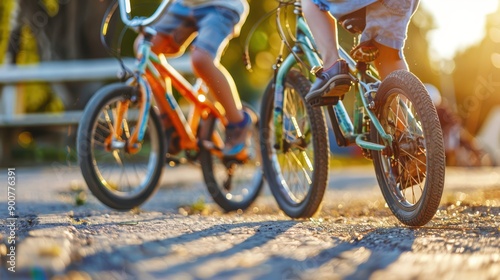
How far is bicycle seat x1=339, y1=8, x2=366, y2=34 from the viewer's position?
12.3ft

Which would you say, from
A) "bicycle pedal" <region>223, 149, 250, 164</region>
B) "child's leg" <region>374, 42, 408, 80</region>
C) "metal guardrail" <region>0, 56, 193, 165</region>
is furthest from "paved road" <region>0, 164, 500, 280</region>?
"metal guardrail" <region>0, 56, 193, 165</region>

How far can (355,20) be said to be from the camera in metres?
3.76

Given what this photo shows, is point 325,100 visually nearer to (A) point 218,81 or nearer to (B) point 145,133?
(A) point 218,81

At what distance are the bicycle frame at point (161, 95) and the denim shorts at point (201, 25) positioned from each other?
158mm

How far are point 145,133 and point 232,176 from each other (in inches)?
31.4

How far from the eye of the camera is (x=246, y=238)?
3062 millimetres

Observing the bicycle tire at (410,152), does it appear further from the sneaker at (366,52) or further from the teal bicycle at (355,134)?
the sneaker at (366,52)

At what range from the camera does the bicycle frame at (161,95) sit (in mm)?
4961

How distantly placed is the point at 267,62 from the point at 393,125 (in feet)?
72.5

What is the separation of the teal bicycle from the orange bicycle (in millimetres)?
682

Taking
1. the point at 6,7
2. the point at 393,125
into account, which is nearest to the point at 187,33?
the point at 393,125

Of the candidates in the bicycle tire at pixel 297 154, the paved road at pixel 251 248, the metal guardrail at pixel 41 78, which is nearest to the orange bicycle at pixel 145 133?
the paved road at pixel 251 248

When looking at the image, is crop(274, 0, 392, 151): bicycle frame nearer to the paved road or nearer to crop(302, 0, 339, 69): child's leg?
crop(302, 0, 339, 69): child's leg

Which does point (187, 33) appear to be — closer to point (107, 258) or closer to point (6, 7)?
point (107, 258)
